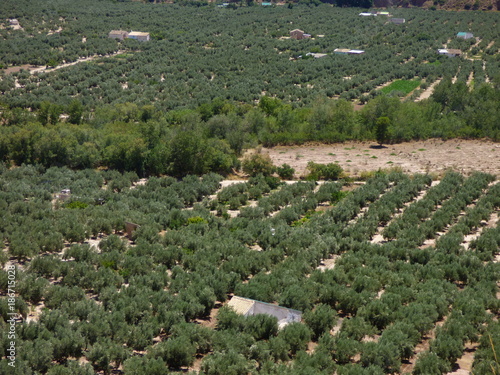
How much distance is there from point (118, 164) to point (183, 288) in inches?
691

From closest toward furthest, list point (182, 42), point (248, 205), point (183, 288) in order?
point (183, 288) < point (248, 205) < point (182, 42)

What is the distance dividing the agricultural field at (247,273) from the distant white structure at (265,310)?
407 mm

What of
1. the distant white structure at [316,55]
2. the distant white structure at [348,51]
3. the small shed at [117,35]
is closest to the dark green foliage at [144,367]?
the distant white structure at [316,55]

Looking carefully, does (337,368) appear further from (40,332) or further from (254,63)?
(254,63)

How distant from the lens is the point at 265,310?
64.4ft

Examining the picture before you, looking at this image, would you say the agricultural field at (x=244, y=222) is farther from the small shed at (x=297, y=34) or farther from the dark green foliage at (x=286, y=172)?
the small shed at (x=297, y=34)

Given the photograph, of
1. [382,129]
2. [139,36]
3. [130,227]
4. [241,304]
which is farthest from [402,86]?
[241,304]

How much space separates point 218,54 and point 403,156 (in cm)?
4322

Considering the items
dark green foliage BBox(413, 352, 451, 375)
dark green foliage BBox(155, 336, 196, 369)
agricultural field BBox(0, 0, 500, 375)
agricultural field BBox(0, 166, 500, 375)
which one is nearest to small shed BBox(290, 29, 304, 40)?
agricultural field BBox(0, 0, 500, 375)

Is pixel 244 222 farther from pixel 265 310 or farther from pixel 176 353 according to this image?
pixel 176 353

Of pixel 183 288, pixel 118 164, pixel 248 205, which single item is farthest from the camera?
pixel 118 164

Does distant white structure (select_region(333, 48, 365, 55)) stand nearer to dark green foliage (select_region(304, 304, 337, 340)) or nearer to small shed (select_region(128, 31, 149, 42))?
small shed (select_region(128, 31, 149, 42))

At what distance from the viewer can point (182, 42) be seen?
86.9 m

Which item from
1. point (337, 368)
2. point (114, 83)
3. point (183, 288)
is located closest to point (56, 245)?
point (183, 288)
